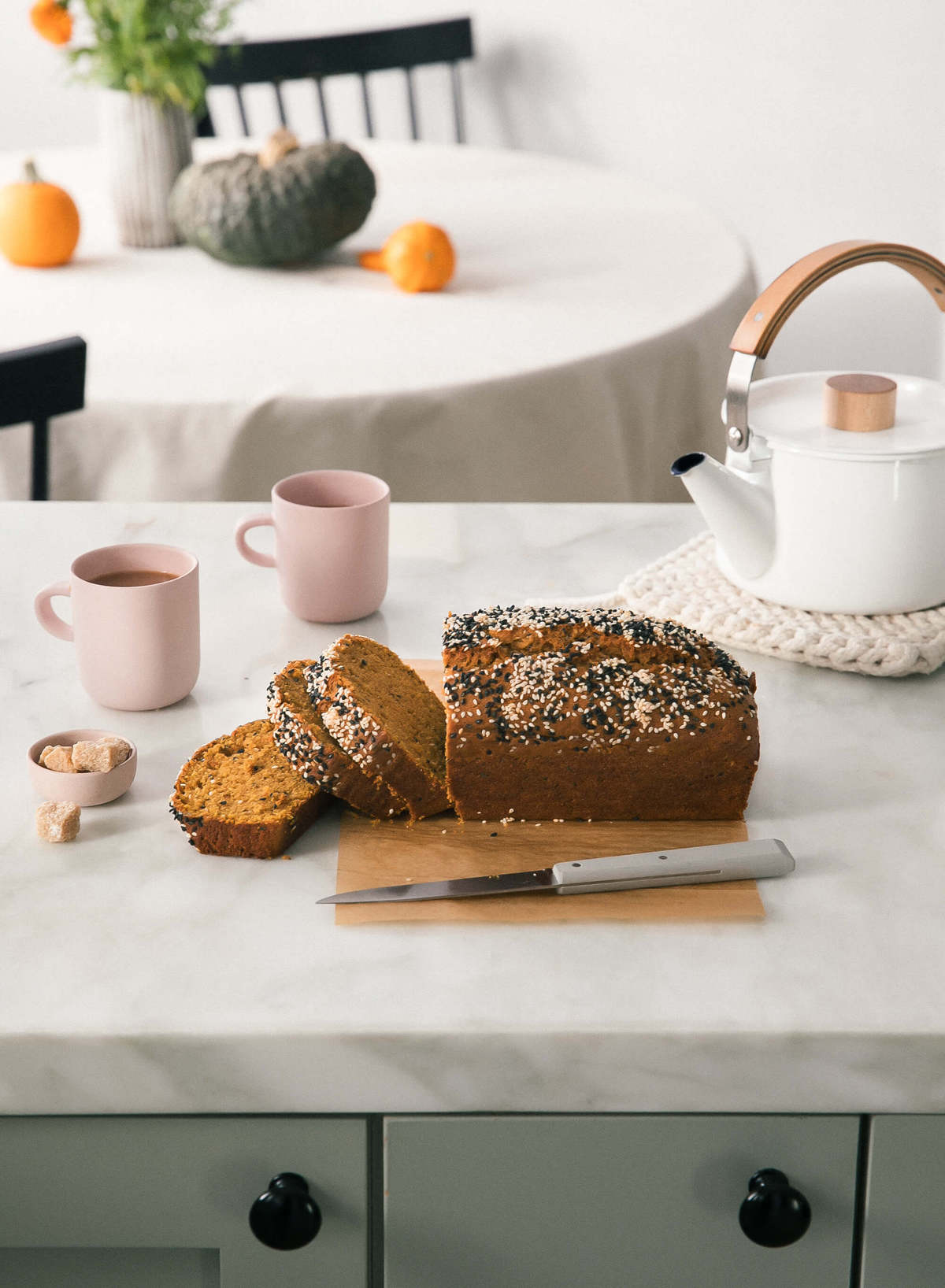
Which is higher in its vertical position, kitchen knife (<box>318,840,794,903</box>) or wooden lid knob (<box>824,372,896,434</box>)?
wooden lid knob (<box>824,372,896,434</box>)

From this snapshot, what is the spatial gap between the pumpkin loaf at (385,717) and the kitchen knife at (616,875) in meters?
0.07

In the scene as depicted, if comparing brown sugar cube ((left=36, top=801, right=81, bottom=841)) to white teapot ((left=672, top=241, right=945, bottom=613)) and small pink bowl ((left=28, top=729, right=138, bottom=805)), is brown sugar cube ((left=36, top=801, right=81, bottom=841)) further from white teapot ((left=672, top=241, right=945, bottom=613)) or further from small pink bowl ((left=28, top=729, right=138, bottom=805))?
white teapot ((left=672, top=241, right=945, bottom=613))

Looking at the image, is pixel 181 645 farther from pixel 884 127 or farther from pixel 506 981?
pixel 884 127

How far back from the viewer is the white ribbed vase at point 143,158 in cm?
221

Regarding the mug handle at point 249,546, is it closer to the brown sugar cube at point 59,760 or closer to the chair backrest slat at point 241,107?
the brown sugar cube at point 59,760

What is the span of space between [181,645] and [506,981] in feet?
1.16

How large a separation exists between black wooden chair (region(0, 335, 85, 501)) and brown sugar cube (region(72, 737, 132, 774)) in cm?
67

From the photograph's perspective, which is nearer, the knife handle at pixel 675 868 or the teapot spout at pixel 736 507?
the knife handle at pixel 675 868

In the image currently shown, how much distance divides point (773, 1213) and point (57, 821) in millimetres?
431

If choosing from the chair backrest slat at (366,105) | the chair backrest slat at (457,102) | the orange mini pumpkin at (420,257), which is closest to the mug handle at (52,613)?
the orange mini pumpkin at (420,257)

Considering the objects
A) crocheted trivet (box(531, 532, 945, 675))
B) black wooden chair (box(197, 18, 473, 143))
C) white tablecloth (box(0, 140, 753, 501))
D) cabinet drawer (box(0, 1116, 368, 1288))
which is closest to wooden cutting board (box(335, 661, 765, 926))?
cabinet drawer (box(0, 1116, 368, 1288))

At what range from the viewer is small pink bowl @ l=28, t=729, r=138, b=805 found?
0.77 meters

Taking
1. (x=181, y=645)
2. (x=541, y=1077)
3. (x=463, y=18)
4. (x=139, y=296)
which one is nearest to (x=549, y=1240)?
(x=541, y=1077)

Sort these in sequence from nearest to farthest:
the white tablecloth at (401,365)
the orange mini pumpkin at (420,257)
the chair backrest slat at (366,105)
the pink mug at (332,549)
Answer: the pink mug at (332,549) < the white tablecloth at (401,365) < the orange mini pumpkin at (420,257) < the chair backrest slat at (366,105)
